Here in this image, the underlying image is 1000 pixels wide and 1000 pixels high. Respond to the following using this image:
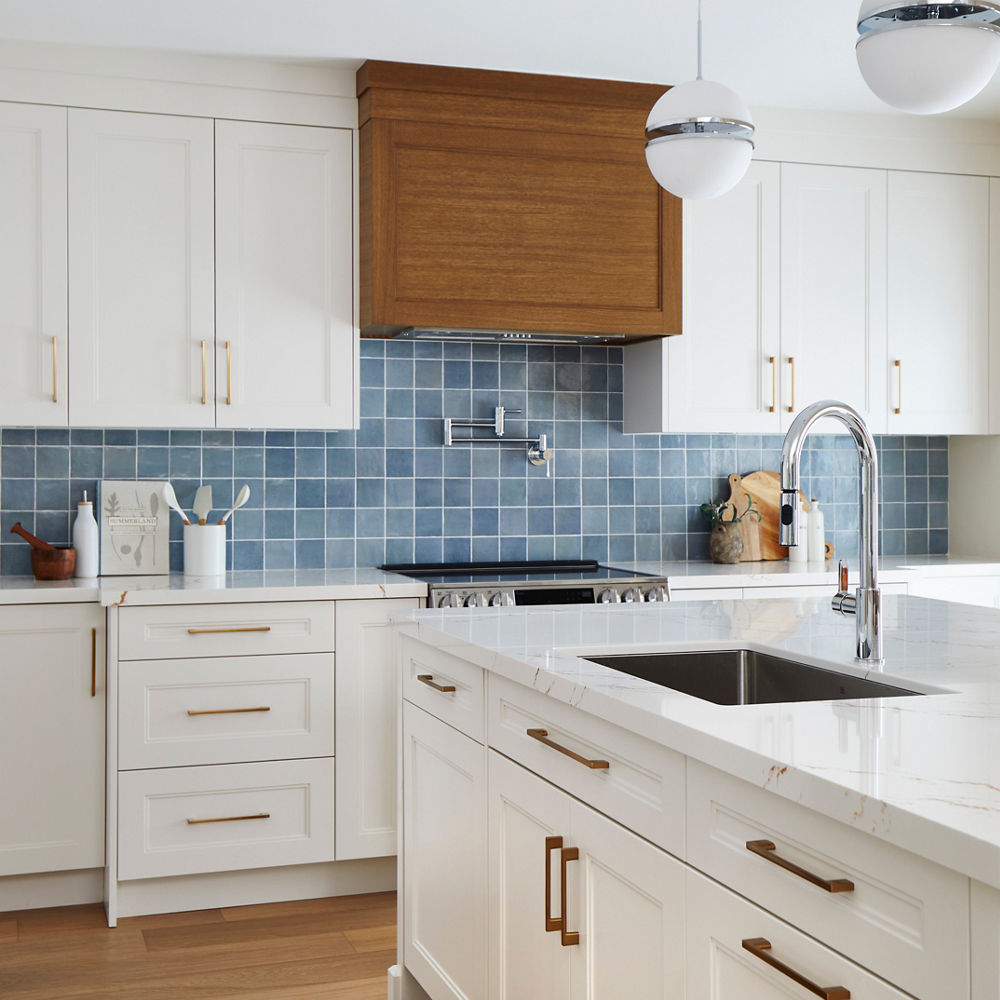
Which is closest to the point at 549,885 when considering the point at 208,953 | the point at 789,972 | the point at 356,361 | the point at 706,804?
the point at 706,804

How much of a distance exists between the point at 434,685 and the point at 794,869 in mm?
1178

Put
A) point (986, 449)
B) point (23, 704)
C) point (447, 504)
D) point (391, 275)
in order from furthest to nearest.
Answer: point (986, 449) < point (447, 504) < point (391, 275) < point (23, 704)

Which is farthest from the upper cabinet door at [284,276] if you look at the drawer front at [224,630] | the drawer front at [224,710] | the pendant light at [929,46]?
the pendant light at [929,46]

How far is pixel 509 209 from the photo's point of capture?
3.71 m

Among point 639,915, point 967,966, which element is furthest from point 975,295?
point 967,966

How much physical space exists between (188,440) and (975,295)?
2.80m

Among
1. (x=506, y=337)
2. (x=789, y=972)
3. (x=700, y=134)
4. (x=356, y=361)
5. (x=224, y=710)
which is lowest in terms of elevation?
(x=224, y=710)

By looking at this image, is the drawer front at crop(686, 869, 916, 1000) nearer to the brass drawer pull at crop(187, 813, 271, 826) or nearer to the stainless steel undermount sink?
the stainless steel undermount sink

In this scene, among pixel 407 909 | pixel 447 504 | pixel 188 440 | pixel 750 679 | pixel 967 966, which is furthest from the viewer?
pixel 447 504

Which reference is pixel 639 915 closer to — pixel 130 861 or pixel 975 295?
pixel 130 861

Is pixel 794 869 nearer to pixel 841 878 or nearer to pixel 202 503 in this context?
pixel 841 878

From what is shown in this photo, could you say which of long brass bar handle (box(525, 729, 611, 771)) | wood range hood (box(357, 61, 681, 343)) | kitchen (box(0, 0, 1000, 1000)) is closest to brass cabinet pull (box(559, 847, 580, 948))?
long brass bar handle (box(525, 729, 611, 771))

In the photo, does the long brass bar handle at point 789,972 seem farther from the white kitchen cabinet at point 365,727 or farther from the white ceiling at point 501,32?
the white ceiling at point 501,32

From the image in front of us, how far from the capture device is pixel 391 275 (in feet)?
11.8
